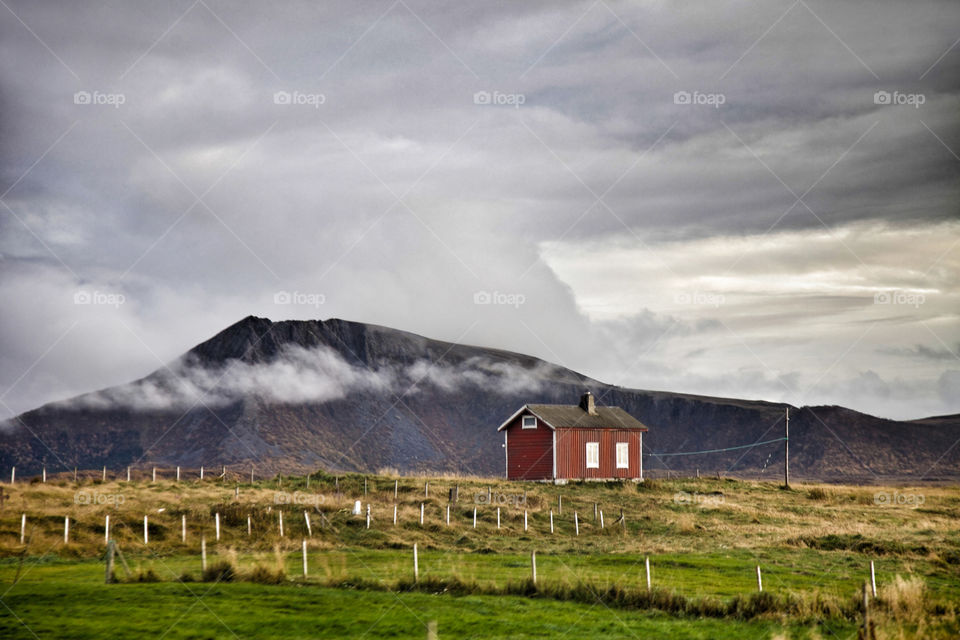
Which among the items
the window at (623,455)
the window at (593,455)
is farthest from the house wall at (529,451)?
the window at (623,455)

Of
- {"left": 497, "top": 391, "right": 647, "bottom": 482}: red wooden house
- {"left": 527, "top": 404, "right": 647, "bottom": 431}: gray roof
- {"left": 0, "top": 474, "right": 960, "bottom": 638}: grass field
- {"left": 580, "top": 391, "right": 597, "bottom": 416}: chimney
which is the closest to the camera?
{"left": 0, "top": 474, "right": 960, "bottom": 638}: grass field

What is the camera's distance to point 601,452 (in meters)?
66.1

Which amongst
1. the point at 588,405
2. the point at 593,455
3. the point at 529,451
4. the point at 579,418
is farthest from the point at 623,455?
the point at 529,451

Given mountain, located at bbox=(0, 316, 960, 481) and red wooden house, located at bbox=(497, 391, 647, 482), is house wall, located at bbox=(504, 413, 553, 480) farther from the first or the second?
mountain, located at bbox=(0, 316, 960, 481)

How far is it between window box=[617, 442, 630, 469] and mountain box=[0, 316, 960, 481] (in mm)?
66571

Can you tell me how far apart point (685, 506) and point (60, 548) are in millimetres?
34449

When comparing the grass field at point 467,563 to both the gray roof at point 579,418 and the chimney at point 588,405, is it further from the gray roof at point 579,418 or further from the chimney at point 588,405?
the chimney at point 588,405

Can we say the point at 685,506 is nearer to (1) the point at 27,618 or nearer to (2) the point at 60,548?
(2) the point at 60,548

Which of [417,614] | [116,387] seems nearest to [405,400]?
[116,387]

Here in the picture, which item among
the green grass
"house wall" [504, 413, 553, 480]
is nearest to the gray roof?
"house wall" [504, 413, 553, 480]

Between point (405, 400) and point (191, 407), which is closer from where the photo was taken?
point (191, 407)

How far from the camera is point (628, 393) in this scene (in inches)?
7072

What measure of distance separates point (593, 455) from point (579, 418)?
2991mm

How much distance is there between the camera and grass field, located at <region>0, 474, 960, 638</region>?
1991 centimetres
